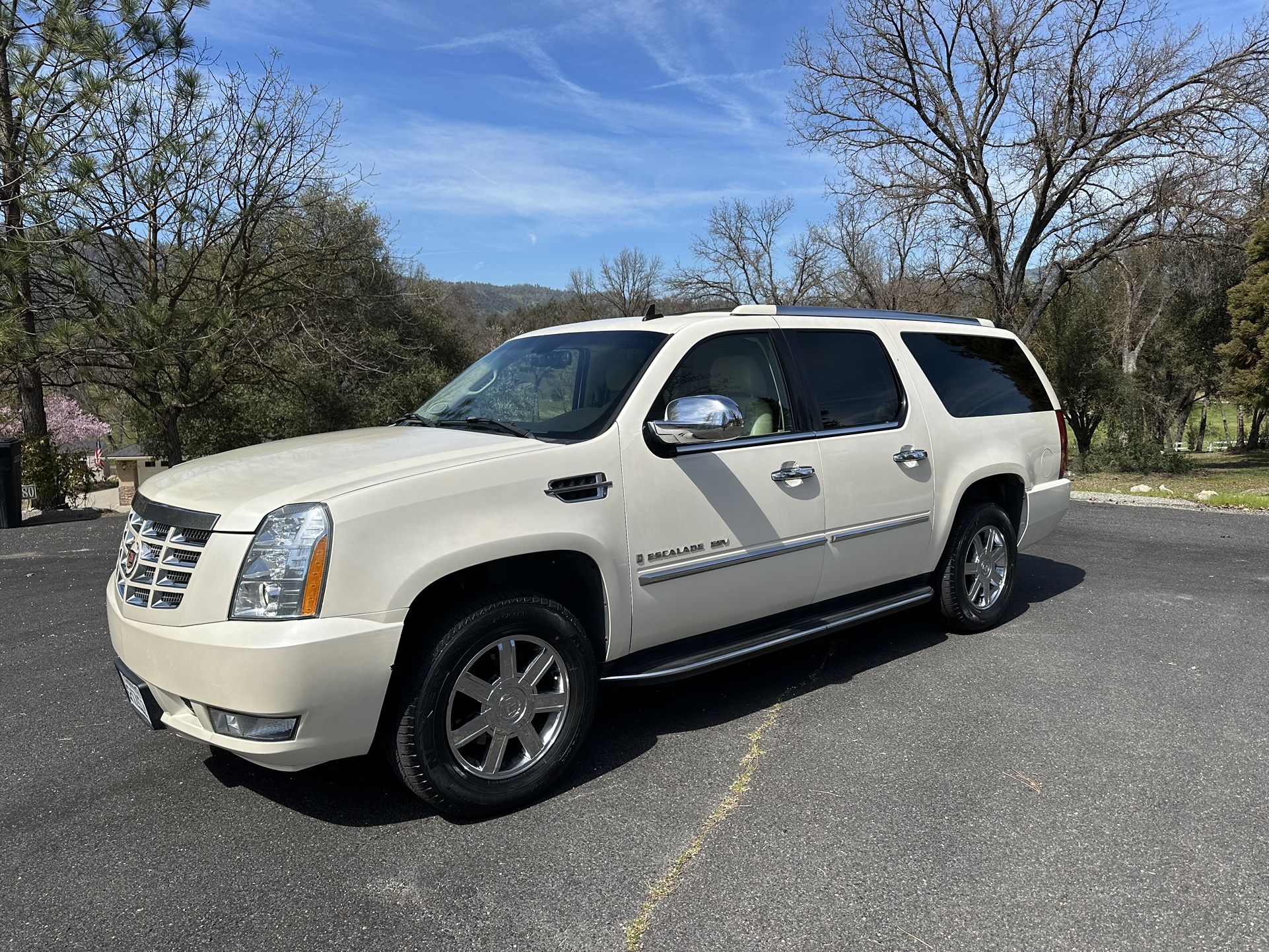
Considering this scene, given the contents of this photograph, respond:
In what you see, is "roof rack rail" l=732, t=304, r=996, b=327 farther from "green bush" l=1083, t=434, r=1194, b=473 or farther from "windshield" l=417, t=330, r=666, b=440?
"green bush" l=1083, t=434, r=1194, b=473

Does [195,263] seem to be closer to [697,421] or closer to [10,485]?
[10,485]

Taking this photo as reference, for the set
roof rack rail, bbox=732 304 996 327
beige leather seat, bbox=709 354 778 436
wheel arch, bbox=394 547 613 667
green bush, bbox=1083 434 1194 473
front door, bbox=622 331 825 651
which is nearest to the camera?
wheel arch, bbox=394 547 613 667

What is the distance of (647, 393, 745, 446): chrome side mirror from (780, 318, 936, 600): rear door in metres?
0.90

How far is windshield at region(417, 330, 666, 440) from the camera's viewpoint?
375 centimetres

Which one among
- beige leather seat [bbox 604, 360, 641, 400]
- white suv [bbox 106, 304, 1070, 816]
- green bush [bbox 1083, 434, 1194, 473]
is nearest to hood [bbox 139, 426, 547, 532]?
white suv [bbox 106, 304, 1070, 816]

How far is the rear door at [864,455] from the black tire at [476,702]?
1594 millimetres

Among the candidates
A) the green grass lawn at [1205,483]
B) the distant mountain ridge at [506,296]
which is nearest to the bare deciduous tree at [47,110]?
the green grass lawn at [1205,483]

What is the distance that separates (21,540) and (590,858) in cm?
947

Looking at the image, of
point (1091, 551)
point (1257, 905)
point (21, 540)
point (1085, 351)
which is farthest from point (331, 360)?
point (1085, 351)

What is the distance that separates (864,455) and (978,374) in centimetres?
152

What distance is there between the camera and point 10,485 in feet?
35.2

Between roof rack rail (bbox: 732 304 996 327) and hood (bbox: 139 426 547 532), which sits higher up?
roof rack rail (bbox: 732 304 996 327)

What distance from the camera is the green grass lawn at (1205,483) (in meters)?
12.0

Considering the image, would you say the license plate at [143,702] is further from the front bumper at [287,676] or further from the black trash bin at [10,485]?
the black trash bin at [10,485]
